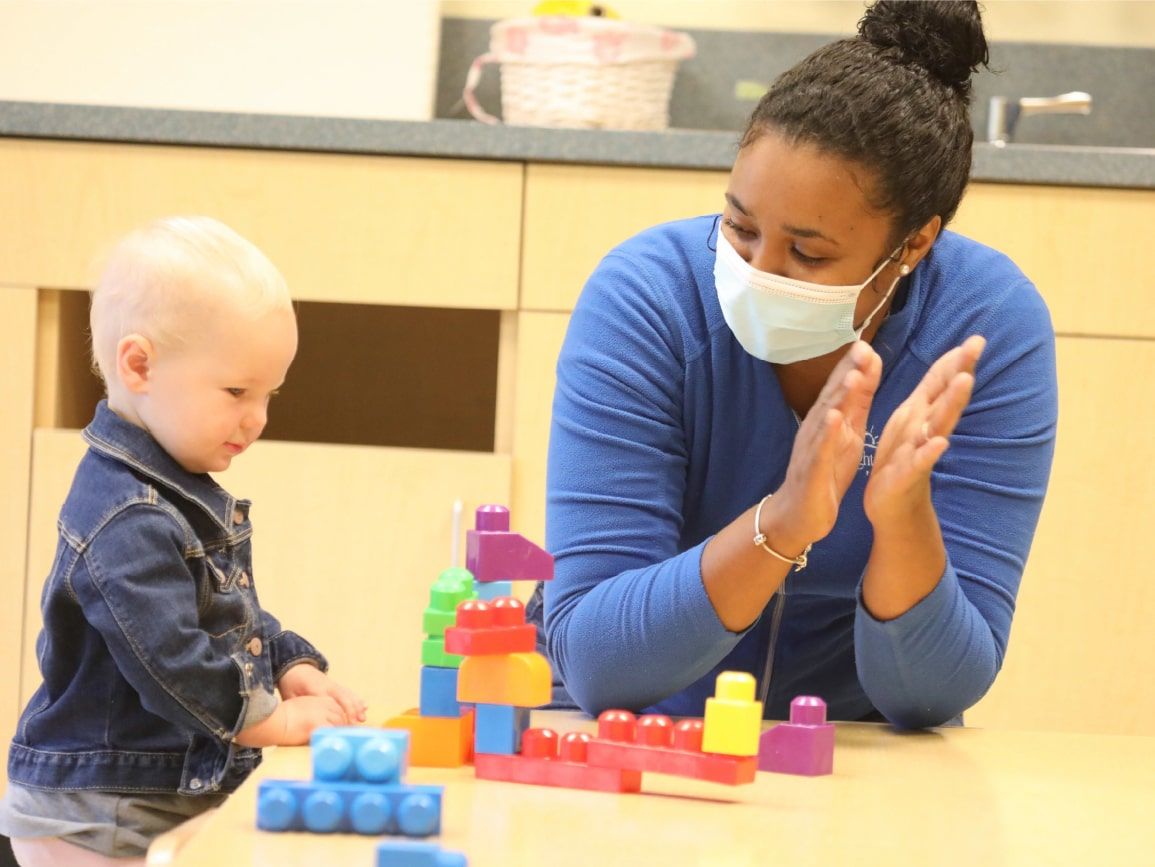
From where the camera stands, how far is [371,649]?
2.01 meters

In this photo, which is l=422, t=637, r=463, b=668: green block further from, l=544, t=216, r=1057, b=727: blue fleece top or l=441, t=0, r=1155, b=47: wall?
l=441, t=0, r=1155, b=47: wall

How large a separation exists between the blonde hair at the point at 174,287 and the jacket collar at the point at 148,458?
4cm

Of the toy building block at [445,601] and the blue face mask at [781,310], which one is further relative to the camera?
the blue face mask at [781,310]

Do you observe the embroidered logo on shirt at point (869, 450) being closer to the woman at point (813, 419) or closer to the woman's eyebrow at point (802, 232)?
the woman at point (813, 419)

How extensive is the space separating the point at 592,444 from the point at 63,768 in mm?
457

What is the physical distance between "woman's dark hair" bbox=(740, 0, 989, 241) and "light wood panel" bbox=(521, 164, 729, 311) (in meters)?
0.71

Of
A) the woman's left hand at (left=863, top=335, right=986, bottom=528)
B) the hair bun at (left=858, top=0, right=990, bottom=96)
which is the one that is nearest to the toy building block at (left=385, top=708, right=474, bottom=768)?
the woman's left hand at (left=863, top=335, right=986, bottom=528)

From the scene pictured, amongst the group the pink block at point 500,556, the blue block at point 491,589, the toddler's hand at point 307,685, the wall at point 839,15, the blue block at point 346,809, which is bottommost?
the toddler's hand at point 307,685

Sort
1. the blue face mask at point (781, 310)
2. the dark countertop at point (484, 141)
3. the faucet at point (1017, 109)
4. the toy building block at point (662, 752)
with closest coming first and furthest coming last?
the toy building block at point (662, 752), the blue face mask at point (781, 310), the dark countertop at point (484, 141), the faucet at point (1017, 109)

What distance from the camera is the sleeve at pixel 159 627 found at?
98cm

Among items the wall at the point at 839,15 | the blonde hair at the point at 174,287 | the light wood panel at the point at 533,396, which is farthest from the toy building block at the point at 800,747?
the wall at the point at 839,15

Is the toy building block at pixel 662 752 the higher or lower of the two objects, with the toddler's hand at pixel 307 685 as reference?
higher

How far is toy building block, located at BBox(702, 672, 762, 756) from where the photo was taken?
81 centimetres

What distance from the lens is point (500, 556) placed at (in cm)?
92
